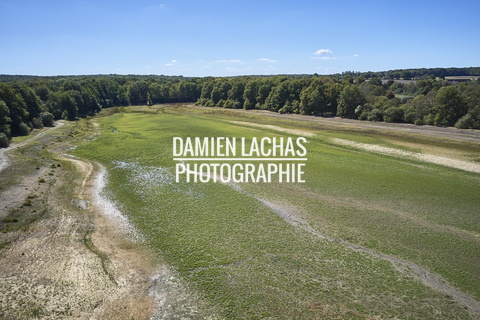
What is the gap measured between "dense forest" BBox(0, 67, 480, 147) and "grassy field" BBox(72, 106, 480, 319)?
28.3 m

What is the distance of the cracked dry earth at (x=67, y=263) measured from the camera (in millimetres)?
16125

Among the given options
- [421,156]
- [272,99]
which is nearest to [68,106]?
[272,99]

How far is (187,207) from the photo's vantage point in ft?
94.3

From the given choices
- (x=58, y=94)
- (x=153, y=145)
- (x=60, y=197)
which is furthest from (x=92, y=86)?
(x=60, y=197)

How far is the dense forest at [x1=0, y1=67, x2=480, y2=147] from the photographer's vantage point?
65.2 meters

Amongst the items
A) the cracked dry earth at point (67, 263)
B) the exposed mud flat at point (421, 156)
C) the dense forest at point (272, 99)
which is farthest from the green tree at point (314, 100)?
the cracked dry earth at point (67, 263)

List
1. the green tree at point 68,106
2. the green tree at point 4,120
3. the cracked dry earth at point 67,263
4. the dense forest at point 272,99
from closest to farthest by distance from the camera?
the cracked dry earth at point 67,263
the green tree at point 4,120
the dense forest at point 272,99
the green tree at point 68,106

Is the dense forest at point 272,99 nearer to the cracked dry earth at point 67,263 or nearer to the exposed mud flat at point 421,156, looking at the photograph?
the exposed mud flat at point 421,156

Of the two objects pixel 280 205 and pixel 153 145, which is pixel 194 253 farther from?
pixel 153 145

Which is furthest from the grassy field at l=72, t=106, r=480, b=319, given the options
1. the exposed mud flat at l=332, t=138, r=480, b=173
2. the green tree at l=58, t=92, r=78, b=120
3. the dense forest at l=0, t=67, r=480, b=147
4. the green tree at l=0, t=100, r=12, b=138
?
the green tree at l=58, t=92, r=78, b=120

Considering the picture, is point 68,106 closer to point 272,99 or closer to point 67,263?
point 272,99

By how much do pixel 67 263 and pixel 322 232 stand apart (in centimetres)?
1879

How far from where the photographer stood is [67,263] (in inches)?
787

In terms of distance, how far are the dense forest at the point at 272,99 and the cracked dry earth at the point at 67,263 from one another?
34882mm
